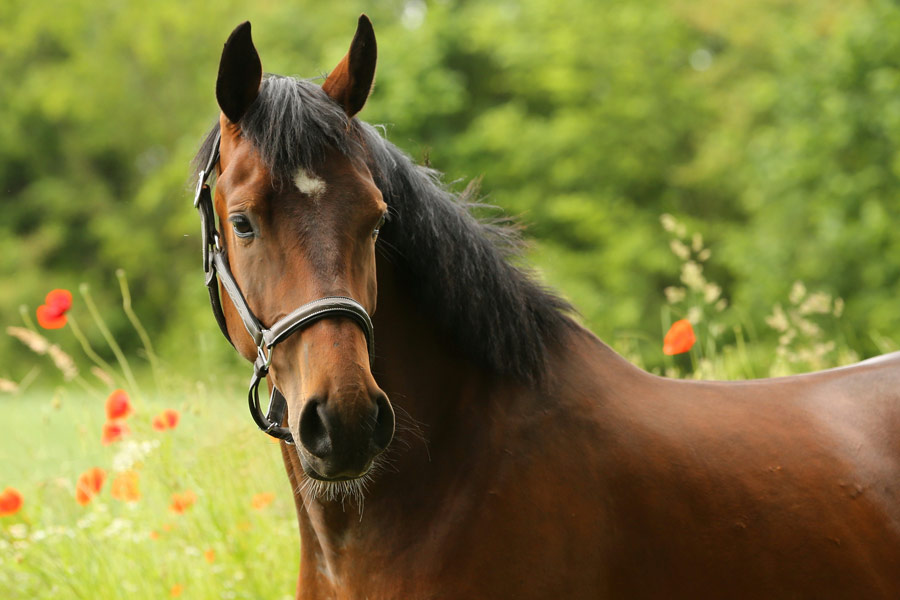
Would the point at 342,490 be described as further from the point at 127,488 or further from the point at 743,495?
the point at 127,488

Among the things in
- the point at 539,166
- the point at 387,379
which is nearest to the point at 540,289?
the point at 387,379

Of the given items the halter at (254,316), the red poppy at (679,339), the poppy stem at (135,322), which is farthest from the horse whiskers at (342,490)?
the poppy stem at (135,322)

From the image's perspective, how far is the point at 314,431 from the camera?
6.70ft

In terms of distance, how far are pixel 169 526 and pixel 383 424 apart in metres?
3.20

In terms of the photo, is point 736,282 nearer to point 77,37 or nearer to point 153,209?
point 153,209

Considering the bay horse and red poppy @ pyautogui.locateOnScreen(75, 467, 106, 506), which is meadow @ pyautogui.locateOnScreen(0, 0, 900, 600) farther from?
the bay horse

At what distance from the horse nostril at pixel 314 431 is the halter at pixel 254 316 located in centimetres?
21

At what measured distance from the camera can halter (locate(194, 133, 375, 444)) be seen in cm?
212

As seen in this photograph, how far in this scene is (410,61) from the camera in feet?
70.1

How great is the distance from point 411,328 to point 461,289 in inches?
7.3

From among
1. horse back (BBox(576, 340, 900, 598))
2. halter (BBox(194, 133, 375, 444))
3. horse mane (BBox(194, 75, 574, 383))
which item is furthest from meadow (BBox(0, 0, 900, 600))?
horse back (BBox(576, 340, 900, 598))

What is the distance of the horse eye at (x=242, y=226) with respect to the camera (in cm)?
225

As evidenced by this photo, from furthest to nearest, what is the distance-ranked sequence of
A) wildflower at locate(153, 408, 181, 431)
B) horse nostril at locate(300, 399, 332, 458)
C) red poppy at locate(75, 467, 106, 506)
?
wildflower at locate(153, 408, 181, 431), red poppy at locate(75, 467, 106, 506), horse nostril at locate(300, 399, 332, 458)

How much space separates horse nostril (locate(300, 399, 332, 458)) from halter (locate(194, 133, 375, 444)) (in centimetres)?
21
